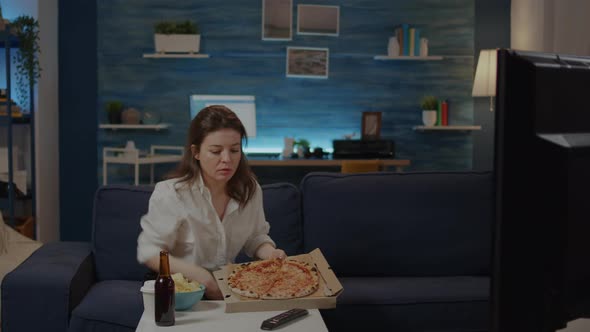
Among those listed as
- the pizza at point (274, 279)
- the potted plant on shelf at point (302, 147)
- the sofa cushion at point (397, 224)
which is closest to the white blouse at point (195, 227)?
the pizza at point (274, 279)

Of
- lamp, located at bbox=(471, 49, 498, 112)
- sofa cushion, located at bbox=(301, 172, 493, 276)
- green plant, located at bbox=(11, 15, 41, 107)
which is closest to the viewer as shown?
sofa cushion, located at bbox=(301, 172, 493, 276)

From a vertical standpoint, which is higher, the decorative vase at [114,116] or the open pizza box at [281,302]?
the decorative vase at [114,116]

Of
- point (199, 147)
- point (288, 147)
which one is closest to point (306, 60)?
point (288, 147)

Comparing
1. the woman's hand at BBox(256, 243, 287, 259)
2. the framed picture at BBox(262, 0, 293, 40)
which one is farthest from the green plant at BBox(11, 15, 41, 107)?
the woman's hand at BBox(256, 243, 287, 259)

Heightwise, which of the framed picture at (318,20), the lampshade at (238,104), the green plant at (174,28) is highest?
the framed picture at (318,20)

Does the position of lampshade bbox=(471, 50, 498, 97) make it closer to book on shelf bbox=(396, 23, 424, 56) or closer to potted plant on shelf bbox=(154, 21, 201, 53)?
book on shelf bbox=(396, 23, 424, 56)

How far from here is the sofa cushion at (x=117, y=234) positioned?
2.77m

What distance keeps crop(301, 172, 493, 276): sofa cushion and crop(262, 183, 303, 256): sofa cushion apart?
0.05 m

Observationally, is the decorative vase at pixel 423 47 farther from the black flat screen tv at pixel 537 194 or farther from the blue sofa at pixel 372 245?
the black flat screen tv at pixel 537 194

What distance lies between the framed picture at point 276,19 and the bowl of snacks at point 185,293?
14.9 feet

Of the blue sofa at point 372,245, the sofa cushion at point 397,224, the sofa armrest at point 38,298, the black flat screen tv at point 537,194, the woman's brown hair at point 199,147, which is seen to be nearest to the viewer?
the black flat screen tv at point 537,194

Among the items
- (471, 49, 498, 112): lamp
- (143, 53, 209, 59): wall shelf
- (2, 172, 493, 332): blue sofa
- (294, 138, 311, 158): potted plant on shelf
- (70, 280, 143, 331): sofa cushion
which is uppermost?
(143, 53, 209, 59): wall shelf

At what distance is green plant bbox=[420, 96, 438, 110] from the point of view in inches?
236

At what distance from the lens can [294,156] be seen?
575 centimetres
